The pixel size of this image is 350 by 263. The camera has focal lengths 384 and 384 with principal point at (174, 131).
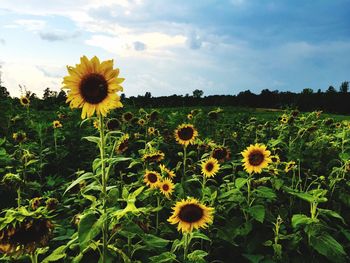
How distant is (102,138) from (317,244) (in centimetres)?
185

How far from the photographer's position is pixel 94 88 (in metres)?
2.33

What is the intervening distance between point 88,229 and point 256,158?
1985 mm

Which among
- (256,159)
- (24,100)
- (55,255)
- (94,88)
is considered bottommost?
(55,255)

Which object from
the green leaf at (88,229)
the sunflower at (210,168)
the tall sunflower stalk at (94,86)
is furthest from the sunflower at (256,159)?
the green leaf at (88,229)

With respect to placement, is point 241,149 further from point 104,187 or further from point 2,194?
point 104,187

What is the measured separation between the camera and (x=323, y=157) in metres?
5.86

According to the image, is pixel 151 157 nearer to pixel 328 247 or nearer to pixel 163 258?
pixel 163 258

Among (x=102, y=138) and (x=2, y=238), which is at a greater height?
(x=102, y=138)

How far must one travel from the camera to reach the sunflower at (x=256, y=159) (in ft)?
11.5

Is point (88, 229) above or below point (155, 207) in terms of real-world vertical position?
above

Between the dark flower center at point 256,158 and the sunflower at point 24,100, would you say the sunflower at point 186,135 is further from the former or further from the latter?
the sunflower at point 24,100

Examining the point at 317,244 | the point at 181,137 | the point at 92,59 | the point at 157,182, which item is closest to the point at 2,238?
the point at 92,59

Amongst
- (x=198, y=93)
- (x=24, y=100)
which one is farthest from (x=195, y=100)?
(x=24, y=100)

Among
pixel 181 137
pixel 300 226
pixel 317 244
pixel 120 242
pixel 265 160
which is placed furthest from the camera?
pixel 181 137
